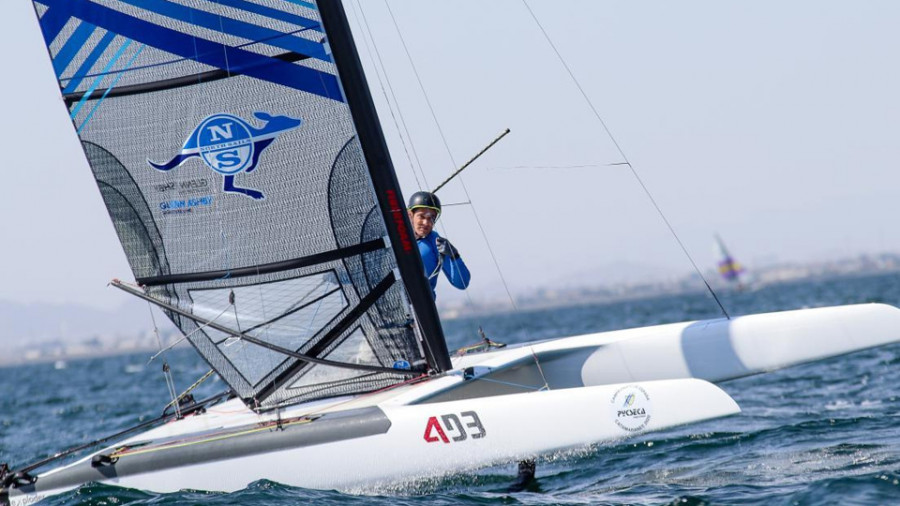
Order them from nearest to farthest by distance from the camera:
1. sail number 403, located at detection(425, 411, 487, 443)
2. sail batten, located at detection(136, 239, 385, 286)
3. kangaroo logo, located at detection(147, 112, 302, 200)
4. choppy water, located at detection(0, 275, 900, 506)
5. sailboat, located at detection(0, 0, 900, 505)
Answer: choppy water, located at detection(0, 275, 900, 506) → sail number 403, located at detection(425, 411, 487, 443) → sailboat, located at detection(0, 0, 900, 505) → kangaroo logo, located at detection(147, 112, 302, 200) → sail batten, located at detection(136, 239, 385, 286)

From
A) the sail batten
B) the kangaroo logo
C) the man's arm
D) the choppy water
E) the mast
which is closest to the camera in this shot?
the choppy water

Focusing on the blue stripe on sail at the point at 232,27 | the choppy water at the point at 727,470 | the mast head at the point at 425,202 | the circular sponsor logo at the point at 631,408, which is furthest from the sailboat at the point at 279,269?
the mast head at the point at 425,202

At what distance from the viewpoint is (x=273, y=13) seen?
550 centimetres

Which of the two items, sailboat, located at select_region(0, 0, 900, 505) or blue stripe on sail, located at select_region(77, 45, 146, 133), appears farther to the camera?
blue stripe on sail, located at select_region(77, 45, 146, 133)

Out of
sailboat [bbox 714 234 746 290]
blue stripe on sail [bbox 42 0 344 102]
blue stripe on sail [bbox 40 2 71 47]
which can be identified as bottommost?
blue stripe on sail [bbox 42 0 344 102]

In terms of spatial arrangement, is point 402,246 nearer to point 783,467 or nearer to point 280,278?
point 280,278

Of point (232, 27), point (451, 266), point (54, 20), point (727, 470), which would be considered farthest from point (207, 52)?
point (727, 470)

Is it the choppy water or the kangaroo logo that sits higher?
the kangaroo logo

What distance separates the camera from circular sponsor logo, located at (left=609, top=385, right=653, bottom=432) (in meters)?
4.76

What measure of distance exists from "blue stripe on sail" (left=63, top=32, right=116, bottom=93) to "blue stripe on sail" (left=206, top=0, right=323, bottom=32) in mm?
649

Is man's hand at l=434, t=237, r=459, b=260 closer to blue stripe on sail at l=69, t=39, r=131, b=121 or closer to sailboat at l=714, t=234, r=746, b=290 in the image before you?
blue stripe on sail at l=69, t=39, r=131, b=121

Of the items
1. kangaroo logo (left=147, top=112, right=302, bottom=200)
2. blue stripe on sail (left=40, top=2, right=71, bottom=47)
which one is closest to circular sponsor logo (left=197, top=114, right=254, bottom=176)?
kangaroo logo (left=147, top=112, right=302, bottom=200)

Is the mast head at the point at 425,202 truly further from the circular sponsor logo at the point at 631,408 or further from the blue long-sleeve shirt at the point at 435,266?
the circular sponsor logo at the point at 631,408

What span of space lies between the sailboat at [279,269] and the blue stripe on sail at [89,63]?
10mm
